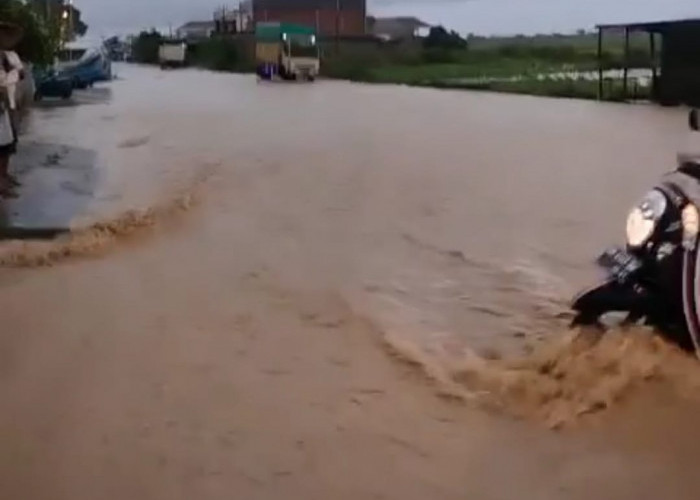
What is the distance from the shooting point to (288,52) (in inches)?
1695

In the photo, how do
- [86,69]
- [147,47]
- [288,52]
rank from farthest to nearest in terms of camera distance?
[147,47], [288,52], [86,69]

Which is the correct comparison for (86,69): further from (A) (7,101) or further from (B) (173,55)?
(A) (7,101)

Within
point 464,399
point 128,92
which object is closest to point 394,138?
point 464,399

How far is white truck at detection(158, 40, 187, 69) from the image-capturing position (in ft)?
208

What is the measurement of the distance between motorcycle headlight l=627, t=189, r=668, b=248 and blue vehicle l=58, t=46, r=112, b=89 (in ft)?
98.3

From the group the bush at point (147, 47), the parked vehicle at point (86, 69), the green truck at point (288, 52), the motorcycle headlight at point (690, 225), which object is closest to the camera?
the motorcycle headlight at point (690, 225)

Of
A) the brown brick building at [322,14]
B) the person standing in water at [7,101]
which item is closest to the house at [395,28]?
the brown brick building at [322,14]

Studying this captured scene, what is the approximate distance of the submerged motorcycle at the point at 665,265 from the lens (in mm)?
4160

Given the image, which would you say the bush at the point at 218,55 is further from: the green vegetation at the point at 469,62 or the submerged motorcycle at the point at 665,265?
the submerged motorcycle at the point at 665,265

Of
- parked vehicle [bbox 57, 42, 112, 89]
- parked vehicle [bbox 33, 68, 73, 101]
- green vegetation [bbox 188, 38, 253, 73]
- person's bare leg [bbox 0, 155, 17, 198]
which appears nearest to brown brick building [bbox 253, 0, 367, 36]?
green vegetation [bbox 188, 38, 253, 73]

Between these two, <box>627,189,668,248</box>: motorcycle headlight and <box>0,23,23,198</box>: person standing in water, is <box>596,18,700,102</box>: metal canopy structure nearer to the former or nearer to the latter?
<box>0,23,23,198</box>: person standing in water

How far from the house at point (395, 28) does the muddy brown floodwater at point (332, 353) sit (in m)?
45.0

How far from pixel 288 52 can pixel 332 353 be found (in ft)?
125

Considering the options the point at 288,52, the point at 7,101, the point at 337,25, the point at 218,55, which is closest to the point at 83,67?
the point at 288,52
